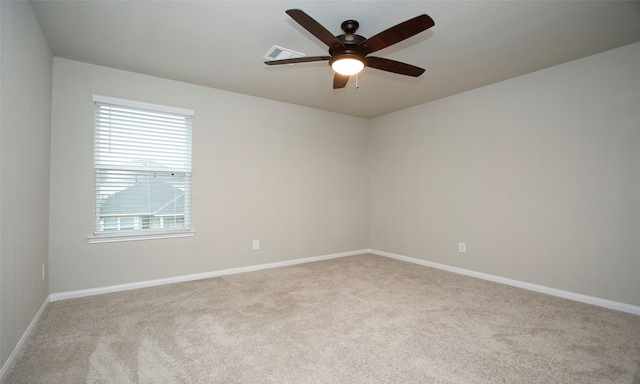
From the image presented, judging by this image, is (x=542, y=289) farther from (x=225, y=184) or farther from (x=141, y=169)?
(x=141, y=169)

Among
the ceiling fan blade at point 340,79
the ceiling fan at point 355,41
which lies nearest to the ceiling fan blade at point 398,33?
the ceiling fan at point 355,41

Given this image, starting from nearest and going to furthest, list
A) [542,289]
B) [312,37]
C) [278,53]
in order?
1. [312,37]
2. [278,53]
3. [542,289]

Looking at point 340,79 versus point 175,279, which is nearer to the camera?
point 340,79

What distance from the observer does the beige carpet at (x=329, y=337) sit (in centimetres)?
183

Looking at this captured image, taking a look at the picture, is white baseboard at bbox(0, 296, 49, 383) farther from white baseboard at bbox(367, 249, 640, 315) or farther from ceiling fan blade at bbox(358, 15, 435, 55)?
white baseboard at bbox(367, 249, 640, 315)

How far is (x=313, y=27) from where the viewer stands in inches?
71.2

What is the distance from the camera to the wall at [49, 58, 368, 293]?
122 inches

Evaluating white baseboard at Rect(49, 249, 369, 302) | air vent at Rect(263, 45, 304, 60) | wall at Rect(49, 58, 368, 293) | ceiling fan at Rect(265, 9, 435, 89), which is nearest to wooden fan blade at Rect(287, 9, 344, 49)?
ceiling fan at Rect(265, 9, 435, 89)

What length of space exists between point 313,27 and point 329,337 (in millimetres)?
2190

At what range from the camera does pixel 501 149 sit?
372 cm

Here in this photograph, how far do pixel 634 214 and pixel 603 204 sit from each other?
0.75 feet

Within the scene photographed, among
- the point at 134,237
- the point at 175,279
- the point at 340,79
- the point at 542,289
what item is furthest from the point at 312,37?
the point at 542,289

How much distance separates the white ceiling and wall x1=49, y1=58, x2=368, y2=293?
0.32 meters

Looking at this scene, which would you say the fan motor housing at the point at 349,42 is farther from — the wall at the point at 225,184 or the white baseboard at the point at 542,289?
the white baseboard at the point at 542,289
